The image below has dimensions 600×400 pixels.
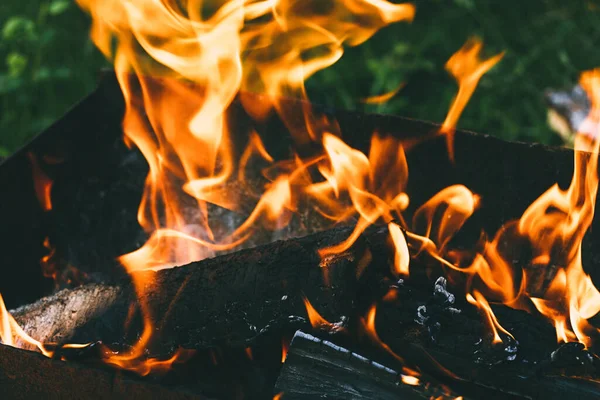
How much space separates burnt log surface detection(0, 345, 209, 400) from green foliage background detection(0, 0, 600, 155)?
93.9 inches

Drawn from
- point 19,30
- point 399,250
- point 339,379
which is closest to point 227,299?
point 339,379

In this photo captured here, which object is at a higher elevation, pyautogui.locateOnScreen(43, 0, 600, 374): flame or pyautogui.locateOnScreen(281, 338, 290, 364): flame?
pyautogui.locateOnScreen(43, 0, 600, 374): flame

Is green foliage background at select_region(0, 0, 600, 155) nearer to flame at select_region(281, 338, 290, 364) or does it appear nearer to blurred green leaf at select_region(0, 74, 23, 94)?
blurred green leaf at select_region(0, 74, 23, 94)

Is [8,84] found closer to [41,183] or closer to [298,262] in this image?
[41,183]

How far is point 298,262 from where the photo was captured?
1742mm

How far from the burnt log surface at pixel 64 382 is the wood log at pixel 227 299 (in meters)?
0.17

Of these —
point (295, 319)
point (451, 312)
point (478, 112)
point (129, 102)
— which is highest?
point (129, 102)

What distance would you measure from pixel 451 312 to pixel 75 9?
3.71m

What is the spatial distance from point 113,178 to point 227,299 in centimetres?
104

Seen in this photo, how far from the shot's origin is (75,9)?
15.0 ft

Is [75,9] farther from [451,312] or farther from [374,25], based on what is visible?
[451,312]

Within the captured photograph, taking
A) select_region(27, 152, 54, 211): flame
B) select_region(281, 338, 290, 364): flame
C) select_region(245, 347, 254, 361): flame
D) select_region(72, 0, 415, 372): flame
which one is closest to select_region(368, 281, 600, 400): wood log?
select_region(281, 338, 290, 364): flame

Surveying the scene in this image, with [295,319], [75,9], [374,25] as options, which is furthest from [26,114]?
[295,319]

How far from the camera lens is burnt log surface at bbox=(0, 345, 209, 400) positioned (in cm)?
153
